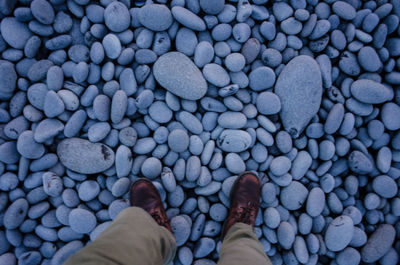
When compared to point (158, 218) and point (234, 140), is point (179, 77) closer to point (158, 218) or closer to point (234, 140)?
point (234, 140)

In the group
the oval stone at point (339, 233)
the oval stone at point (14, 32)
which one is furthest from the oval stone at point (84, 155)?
the oval stone at point (339, 233)

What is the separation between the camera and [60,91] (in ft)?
3.31

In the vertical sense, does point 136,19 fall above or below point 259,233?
above

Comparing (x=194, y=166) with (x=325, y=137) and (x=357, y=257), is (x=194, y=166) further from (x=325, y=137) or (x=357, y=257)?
(x=357, y=257)

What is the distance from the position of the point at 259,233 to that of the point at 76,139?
818 millimetres

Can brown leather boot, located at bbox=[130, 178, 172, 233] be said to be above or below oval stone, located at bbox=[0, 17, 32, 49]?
below

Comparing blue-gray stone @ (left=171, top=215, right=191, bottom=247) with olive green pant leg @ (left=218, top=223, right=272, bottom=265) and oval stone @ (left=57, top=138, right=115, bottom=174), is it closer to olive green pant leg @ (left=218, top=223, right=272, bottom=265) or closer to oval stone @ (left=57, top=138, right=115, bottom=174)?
olive green pant leg @ (left=218, top=223, right=272, bottom=265)

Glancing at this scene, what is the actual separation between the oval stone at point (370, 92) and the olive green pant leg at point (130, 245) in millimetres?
924

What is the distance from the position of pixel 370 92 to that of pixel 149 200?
0.97 meters

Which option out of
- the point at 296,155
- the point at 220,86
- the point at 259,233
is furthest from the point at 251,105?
the point at 259,233

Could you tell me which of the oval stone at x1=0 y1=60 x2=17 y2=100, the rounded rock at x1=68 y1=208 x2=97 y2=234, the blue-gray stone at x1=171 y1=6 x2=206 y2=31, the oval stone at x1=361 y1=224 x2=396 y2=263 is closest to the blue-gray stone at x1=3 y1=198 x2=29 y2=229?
the rounded rock at x1=68 y1=208 x2=97 y2=234

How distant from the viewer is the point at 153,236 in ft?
2.58

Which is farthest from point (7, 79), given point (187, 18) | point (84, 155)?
point (187, 18)

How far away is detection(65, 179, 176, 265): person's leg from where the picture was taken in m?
0.61
